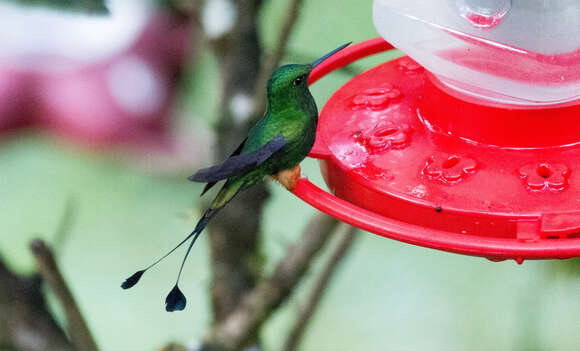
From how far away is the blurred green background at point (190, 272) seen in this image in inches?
97.7

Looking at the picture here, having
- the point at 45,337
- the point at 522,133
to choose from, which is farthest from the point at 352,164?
A: the point at 45,337

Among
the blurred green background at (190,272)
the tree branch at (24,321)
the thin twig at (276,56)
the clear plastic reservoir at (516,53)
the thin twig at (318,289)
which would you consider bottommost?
the blurred green background at (190,272)

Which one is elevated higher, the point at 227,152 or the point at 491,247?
the point at 491,247

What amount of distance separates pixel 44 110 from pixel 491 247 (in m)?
1.94

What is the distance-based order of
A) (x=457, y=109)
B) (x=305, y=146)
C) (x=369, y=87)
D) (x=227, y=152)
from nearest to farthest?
(x=305, y=146) < (x=457, y=109) < (x=369, y=87) < (x=227, y=152)

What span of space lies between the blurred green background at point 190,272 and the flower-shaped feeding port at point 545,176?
1.44 meters

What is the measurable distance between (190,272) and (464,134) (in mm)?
1645

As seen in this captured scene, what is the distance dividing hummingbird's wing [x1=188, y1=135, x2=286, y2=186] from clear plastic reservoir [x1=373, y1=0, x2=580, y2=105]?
30 cm

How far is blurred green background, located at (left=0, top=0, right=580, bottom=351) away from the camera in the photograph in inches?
97.7

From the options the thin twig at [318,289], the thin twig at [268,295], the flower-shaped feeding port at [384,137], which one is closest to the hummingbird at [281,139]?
the flower-shaped feeding port at [384,137]

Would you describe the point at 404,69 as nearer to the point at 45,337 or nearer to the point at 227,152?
the point at 227,152

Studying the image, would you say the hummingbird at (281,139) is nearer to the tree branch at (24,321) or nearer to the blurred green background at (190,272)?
the tree branch at (24,321)

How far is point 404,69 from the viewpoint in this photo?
4.16ft

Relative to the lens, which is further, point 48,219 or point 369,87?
point 48,219
